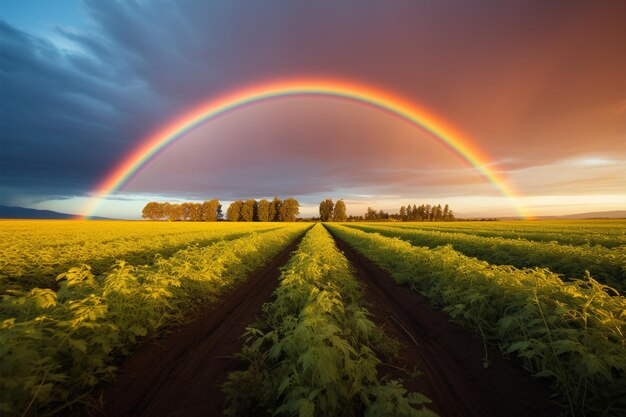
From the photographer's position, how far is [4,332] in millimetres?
3422

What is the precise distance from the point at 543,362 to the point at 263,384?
423 centimetres

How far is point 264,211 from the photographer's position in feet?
433

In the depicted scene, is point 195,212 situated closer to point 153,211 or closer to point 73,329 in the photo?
point 153,211

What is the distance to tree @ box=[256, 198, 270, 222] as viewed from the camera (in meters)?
131

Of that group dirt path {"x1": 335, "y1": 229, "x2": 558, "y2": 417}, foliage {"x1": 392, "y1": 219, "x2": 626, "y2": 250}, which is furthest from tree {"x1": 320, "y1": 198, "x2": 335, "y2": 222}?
dirt path {"x1": 335, "y1": 229, "x2": 558, "y2": 417}

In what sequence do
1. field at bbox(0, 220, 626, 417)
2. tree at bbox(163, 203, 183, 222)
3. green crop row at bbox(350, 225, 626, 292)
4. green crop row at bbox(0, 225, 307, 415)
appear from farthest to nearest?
tree at bbox(163, 203, 183, 222)
green crop row at bbox(350, 225, 626, 292)
field at bbox(0, 220, 626, 417)
green crop row at bbox(0, 225, 307, 415)

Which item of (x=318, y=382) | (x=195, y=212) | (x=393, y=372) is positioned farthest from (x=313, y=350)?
(x=195, y=212)

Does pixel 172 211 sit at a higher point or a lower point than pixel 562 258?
higher

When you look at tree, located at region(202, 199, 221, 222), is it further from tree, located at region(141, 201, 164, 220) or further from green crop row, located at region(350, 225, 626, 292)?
green crop row, located at region(350, 225, 626, 292)

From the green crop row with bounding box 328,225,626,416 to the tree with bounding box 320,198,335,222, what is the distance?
142 metres

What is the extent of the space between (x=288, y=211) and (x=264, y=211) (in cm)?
1100

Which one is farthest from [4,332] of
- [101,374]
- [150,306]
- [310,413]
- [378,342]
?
[378,342]

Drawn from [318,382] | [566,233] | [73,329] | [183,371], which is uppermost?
[566,233]

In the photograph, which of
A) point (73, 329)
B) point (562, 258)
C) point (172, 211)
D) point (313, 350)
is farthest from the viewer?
point (172, 211)
